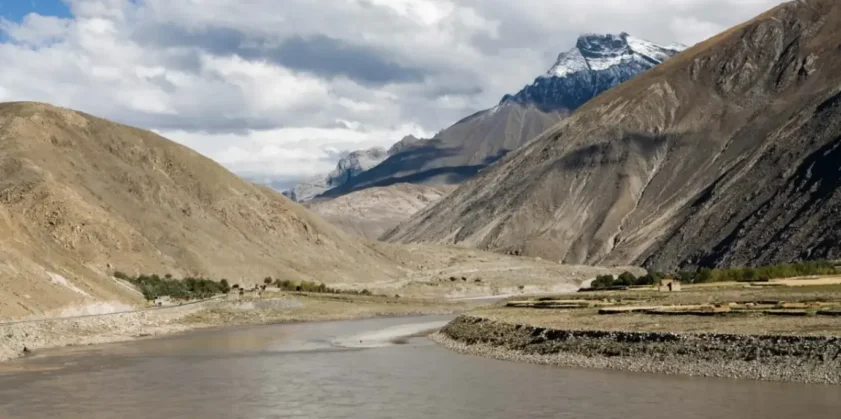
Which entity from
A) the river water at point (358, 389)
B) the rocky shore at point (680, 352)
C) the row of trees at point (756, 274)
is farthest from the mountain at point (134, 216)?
the row of trees at point (756, 274)

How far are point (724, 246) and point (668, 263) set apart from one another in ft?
36.1

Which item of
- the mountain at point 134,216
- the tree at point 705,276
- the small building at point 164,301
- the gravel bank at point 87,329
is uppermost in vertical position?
the mountain at point 134,216

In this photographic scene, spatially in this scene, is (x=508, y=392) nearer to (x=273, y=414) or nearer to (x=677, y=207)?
(x=273, y=414)

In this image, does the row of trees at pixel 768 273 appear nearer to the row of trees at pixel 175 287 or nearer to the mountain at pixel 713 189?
the mountain at pixel 713 189

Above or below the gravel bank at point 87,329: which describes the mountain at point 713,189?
above

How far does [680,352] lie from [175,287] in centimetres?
6791

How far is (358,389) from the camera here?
130 feet

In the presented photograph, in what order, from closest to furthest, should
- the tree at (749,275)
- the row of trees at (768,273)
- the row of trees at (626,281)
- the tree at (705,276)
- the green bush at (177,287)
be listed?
the row of trees at (768,273) < the green bush at (177,287) < the tree at (749,275) < the tree at (705,276) < the row of trees at (626,281)

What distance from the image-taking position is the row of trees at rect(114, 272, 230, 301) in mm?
93688

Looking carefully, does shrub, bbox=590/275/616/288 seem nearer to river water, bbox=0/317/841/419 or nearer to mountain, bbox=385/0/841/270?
mountain, bbox=385/0/841/270

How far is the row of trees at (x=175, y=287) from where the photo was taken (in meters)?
93.7

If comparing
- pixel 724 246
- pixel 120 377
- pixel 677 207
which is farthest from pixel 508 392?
pixel 677 207

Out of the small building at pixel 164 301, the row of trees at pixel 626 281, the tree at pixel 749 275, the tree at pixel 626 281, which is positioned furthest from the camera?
the tree at pixel 626 281

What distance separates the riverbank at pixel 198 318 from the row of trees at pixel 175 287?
830 centimetres
